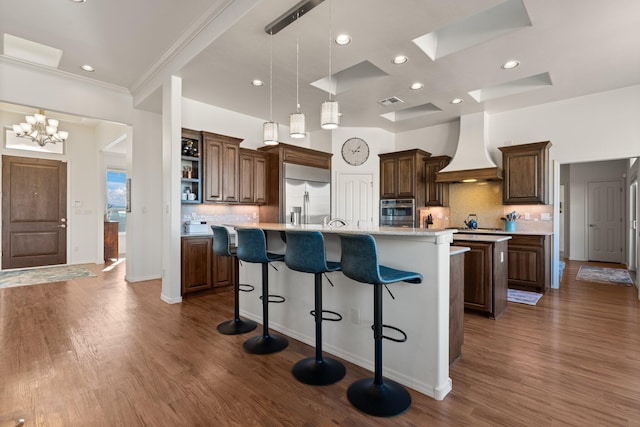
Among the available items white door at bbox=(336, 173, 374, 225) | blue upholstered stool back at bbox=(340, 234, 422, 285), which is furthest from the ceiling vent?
blue upholstered stool back at bbox=(340, 234, 422, 285)

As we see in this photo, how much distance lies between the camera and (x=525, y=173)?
5.19 meters

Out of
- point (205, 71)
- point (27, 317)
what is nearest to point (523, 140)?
point (205, 71)

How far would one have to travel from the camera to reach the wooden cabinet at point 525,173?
503 cm

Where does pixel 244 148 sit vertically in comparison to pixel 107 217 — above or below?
above

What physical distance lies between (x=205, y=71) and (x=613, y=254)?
31.8ft

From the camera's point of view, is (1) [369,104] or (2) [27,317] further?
(1) [369,104]

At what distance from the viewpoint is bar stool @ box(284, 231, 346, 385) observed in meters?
2.29

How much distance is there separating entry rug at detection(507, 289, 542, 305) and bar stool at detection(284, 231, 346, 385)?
10.5 ft

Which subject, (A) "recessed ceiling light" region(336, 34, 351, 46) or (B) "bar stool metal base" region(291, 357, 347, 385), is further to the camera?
(A) "recessed ceiling light" region(336, 34, 351, 46)

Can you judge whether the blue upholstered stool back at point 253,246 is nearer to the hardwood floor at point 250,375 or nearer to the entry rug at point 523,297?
the hardwood floor at point 250,375

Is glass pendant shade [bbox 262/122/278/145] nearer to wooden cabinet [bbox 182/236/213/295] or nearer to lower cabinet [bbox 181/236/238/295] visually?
lower cabinet [bbox 181/236/238/295]

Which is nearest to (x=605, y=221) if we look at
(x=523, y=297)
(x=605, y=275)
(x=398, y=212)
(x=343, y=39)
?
(x=605, y=275)

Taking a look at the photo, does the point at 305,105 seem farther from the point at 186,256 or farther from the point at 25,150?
the point at 25,150

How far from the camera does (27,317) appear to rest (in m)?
3.54
